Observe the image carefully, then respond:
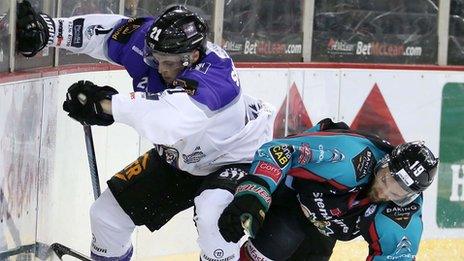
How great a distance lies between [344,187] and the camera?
4195 millimetres

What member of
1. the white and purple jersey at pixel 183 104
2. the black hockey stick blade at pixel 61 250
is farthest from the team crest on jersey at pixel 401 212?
the black hockey stick blade at pixel 61 250

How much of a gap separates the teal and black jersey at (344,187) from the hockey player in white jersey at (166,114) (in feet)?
0.77

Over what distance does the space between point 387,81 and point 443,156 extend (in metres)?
0.61

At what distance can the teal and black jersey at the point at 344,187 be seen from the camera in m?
4.08

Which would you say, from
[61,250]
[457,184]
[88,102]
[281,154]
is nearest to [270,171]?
[281,154]

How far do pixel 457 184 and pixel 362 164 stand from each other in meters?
3.19

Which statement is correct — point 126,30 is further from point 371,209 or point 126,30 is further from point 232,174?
point 371,209

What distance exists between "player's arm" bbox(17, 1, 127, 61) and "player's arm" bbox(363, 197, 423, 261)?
1.20 m

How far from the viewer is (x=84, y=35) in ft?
14.7

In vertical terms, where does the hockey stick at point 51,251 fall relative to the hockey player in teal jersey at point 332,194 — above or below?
below

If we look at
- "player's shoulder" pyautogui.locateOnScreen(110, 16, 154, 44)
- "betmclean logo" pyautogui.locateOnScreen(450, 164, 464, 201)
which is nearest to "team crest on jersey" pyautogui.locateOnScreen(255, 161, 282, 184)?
"player's shoulder" pyautogui.locateOnScreen(110, 16, 154, 44)

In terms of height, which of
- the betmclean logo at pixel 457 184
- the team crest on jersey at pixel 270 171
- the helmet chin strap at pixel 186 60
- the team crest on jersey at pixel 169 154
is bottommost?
the betmclean logo at pixel 457 184

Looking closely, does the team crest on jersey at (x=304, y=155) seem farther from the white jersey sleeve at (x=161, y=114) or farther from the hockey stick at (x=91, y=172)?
the hockey stick at (x=91, y=172)

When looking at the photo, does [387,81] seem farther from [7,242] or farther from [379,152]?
[7,242]
